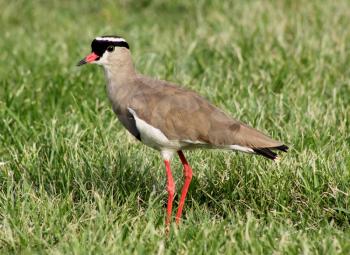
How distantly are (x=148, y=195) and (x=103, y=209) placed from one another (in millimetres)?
822

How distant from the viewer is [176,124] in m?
5.39

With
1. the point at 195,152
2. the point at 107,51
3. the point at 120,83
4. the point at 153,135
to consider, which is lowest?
the point at 195,152

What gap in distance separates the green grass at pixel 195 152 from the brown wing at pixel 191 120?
18.4 inches

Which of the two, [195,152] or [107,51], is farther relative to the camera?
[195,152]

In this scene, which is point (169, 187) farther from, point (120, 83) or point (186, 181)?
point (120, 83)

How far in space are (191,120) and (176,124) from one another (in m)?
0.10

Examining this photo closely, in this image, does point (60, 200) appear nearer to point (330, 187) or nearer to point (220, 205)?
point (220, 205)

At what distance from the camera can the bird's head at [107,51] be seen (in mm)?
5828

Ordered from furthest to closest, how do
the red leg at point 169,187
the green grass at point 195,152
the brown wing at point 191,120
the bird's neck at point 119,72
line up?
the bird's neck at point 119,72 < the red leg at point 169,187 < the brown wing at point 191,120 < the green grass at point 195,152

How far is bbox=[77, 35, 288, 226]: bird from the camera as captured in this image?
5.30 m

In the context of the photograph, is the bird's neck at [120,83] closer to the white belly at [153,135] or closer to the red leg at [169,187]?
the white belly at [153,135]

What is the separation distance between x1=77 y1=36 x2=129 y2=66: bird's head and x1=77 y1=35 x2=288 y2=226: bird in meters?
0.19

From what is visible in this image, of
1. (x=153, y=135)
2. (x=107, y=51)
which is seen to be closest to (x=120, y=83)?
(x=107, y=51)

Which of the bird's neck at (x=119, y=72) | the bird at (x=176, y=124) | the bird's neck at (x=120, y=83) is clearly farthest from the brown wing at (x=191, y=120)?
the bird's neck at (x=119, y=72)
